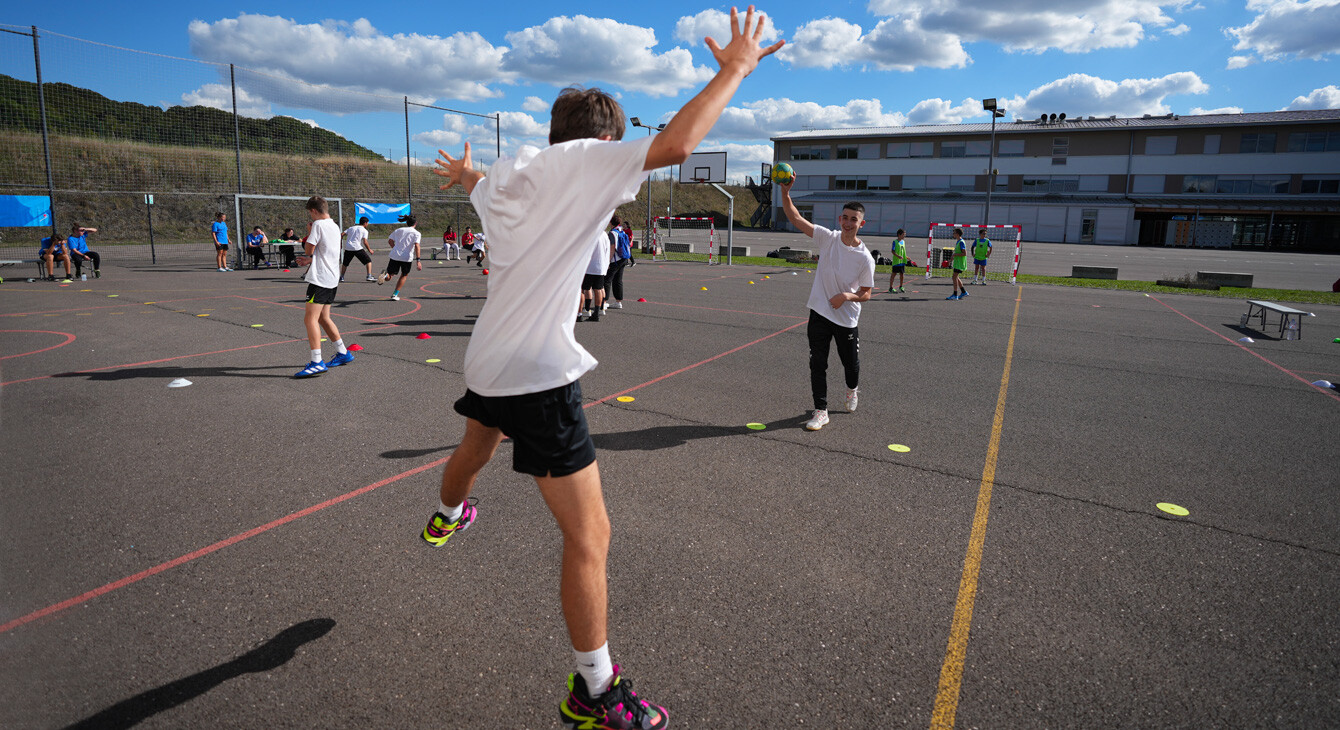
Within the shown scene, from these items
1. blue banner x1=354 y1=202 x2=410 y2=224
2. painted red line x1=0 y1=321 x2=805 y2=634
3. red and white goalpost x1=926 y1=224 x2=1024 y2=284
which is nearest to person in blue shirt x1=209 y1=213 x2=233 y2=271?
blue banner x1=354 y1=202 x2=410 y2=224

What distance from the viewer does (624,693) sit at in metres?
2.35

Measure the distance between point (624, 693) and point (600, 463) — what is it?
280cm

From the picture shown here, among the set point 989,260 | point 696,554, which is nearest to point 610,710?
point 696,554

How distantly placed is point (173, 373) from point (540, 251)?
296 inches

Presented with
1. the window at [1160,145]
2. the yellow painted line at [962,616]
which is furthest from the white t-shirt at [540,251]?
the window at [1160,145]

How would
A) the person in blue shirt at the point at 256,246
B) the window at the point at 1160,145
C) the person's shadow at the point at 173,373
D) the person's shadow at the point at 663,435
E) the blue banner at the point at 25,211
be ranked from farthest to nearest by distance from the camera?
1. the window at the point at 1160,145
2. the person in blue shirt at the point at 256,246
3. the blue banner at the point at 25,211
4. the person's shadow at the point at 173,373
5. the person's shadow at the point at 663,435

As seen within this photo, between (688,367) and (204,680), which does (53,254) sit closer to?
(688,367)

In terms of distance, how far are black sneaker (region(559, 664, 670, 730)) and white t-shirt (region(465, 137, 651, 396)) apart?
1041 millimetres

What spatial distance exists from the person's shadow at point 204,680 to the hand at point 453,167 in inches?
80.8

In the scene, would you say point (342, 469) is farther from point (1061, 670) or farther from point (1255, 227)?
point (1255, 227)

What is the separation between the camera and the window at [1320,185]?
48125mm

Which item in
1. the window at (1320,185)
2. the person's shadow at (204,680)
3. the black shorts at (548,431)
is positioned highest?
the window at (1320,185)

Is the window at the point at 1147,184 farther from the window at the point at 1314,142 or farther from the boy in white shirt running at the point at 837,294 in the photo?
the boy in white shirt running at the point at 837,294

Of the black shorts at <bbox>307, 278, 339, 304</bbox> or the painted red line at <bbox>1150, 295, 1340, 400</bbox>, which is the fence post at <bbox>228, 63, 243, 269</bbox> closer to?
the black shorts at <bbox>307, 278, 339, 304</bbox>
